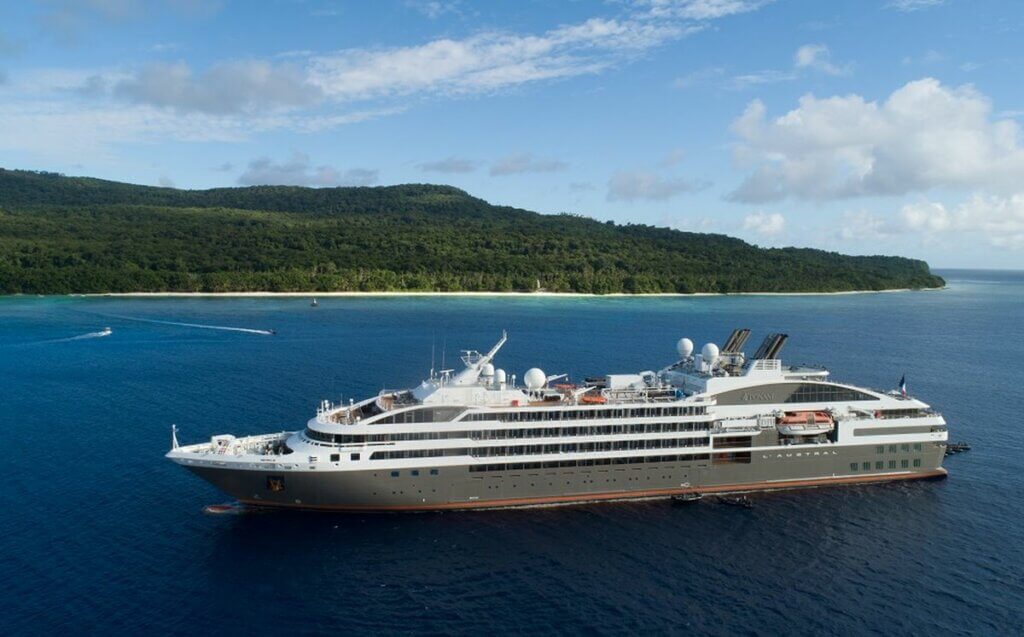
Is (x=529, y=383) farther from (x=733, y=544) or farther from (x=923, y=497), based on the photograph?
(x=923, y=497)

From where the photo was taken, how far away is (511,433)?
120 feet

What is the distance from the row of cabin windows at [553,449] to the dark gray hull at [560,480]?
2.62 ft

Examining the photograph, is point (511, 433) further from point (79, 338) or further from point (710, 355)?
point (79, 338)

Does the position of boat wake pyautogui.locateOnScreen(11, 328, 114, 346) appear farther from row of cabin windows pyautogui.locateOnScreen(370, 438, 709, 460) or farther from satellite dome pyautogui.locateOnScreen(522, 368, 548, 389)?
satellite dome pyautogui.locateOnScreen(522, 368, 548, 389)

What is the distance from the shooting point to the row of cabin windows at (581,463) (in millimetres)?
36125

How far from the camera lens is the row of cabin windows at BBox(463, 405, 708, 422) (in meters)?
36.5

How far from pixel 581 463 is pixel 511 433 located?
4275 mm

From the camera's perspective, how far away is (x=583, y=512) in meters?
36.4

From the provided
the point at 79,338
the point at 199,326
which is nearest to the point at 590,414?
the point at 79,338

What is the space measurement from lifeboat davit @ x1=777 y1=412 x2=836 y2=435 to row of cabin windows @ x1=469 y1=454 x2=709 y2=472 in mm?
5240

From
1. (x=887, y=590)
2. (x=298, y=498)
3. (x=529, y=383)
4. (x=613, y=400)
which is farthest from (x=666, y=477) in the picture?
(x=298, y=498)

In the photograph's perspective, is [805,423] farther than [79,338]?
No

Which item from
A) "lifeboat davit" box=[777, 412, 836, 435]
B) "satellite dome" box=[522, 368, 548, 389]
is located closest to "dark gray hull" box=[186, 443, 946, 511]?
"lifeboat davit" box=[777, 412, 836, 435]

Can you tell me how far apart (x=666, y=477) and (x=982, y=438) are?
2841 centimetres
